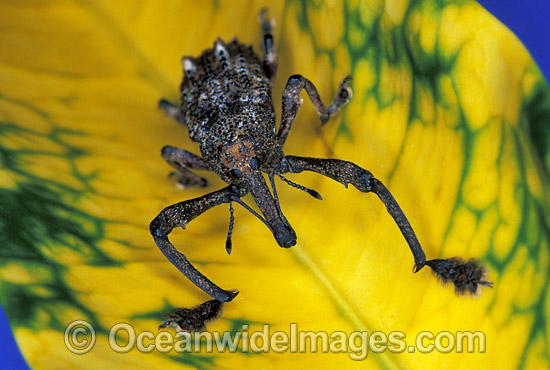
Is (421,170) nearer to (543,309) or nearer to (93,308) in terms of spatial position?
(543,309)

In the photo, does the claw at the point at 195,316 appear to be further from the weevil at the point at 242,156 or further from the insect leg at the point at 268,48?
the insect leg at the point at 268,48

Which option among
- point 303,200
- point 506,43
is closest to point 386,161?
point 303,200

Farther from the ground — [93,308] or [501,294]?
[501,294]

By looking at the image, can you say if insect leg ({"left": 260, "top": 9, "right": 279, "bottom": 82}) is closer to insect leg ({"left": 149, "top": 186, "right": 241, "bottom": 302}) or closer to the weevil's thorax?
the weevil's thorax

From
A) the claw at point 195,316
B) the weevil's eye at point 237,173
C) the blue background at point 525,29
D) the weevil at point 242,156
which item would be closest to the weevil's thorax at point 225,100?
the weevil at point 242,156

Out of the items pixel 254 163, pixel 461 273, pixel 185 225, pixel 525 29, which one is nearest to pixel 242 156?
pixel 254 163

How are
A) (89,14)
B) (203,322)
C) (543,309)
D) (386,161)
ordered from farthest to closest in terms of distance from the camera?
(89,14), (386,161), (203,322), (543,309)

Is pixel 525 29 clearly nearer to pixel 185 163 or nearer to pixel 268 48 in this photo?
pixel 268 48
